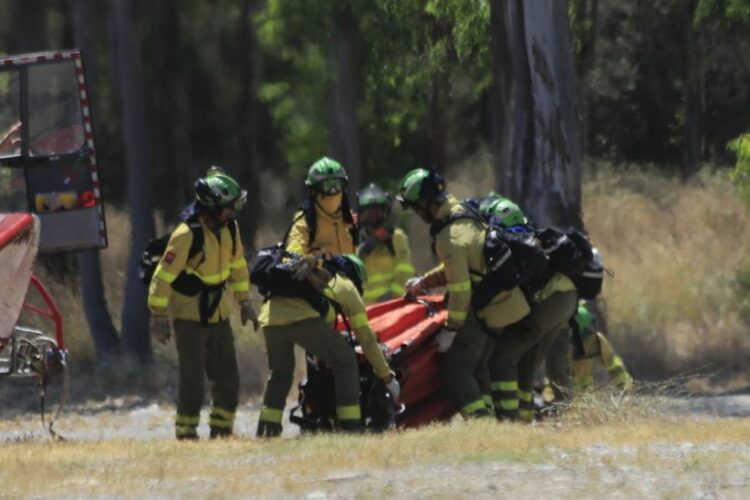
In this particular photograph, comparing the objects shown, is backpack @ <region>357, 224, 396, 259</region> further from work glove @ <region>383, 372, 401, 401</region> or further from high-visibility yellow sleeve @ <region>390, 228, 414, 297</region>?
work glove @ <region>383, 372, 401, 401</region>

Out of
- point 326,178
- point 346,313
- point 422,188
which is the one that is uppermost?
point 326,178

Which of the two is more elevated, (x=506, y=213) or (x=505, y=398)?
(x=506, y=213)

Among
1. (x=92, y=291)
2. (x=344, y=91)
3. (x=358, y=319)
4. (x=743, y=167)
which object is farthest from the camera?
(x=344, y=91)

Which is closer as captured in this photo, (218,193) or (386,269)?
(218,193)

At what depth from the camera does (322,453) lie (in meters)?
9.82

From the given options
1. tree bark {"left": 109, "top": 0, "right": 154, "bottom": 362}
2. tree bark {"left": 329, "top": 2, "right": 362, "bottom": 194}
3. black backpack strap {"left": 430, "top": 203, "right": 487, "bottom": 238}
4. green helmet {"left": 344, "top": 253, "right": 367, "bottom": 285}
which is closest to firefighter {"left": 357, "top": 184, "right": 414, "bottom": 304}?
black backpack strap {"left": 430, "top": 203, "right": 487, "bottom": 238}

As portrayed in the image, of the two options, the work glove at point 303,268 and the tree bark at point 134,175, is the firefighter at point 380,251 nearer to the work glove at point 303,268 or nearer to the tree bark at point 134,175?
the work glove at point 303,268

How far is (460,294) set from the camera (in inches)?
472

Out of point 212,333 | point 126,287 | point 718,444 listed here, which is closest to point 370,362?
point 212,333

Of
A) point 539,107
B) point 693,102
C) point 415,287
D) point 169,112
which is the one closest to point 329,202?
point 415,287

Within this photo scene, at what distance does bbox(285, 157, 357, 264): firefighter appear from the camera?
12242mm

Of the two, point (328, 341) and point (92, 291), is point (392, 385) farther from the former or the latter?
point (92, 291)

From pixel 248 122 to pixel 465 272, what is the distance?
16548mm

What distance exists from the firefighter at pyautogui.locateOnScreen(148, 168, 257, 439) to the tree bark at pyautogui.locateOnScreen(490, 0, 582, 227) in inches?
254
